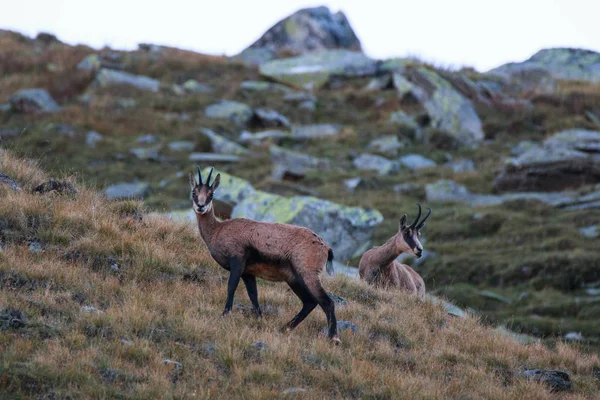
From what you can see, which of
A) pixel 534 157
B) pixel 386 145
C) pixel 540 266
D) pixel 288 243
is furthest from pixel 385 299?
pixel 386 145

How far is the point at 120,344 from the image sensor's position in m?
8.04

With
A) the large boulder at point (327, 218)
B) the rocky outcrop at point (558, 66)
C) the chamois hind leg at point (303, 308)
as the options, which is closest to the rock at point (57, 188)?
the chamois hind leg at point (303, 308)

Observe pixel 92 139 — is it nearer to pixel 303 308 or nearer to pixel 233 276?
pixel 233 276

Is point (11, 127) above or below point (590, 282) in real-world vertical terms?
above

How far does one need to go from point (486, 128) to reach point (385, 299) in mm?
24792

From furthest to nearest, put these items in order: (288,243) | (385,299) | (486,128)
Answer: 1. (486,128)
2. (385,299)
3. (288,243)

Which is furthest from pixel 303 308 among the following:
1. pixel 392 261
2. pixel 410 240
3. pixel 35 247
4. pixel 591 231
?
pixel 591 231

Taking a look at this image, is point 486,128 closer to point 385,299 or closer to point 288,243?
point 385,299

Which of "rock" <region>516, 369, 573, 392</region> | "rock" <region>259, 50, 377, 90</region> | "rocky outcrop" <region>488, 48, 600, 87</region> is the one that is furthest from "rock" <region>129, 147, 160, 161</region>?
"rocky outcrop" <region>488, 48, 600, 87</region>

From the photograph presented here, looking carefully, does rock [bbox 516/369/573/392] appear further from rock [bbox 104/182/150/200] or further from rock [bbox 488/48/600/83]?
rock [bbox 488/48/600/83]

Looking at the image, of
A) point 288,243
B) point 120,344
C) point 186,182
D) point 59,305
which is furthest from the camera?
point 186,182

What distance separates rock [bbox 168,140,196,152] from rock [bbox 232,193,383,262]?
11.8 metres

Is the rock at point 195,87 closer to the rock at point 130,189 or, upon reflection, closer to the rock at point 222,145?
the rock at point 222,145

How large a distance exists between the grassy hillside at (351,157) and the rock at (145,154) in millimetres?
277
